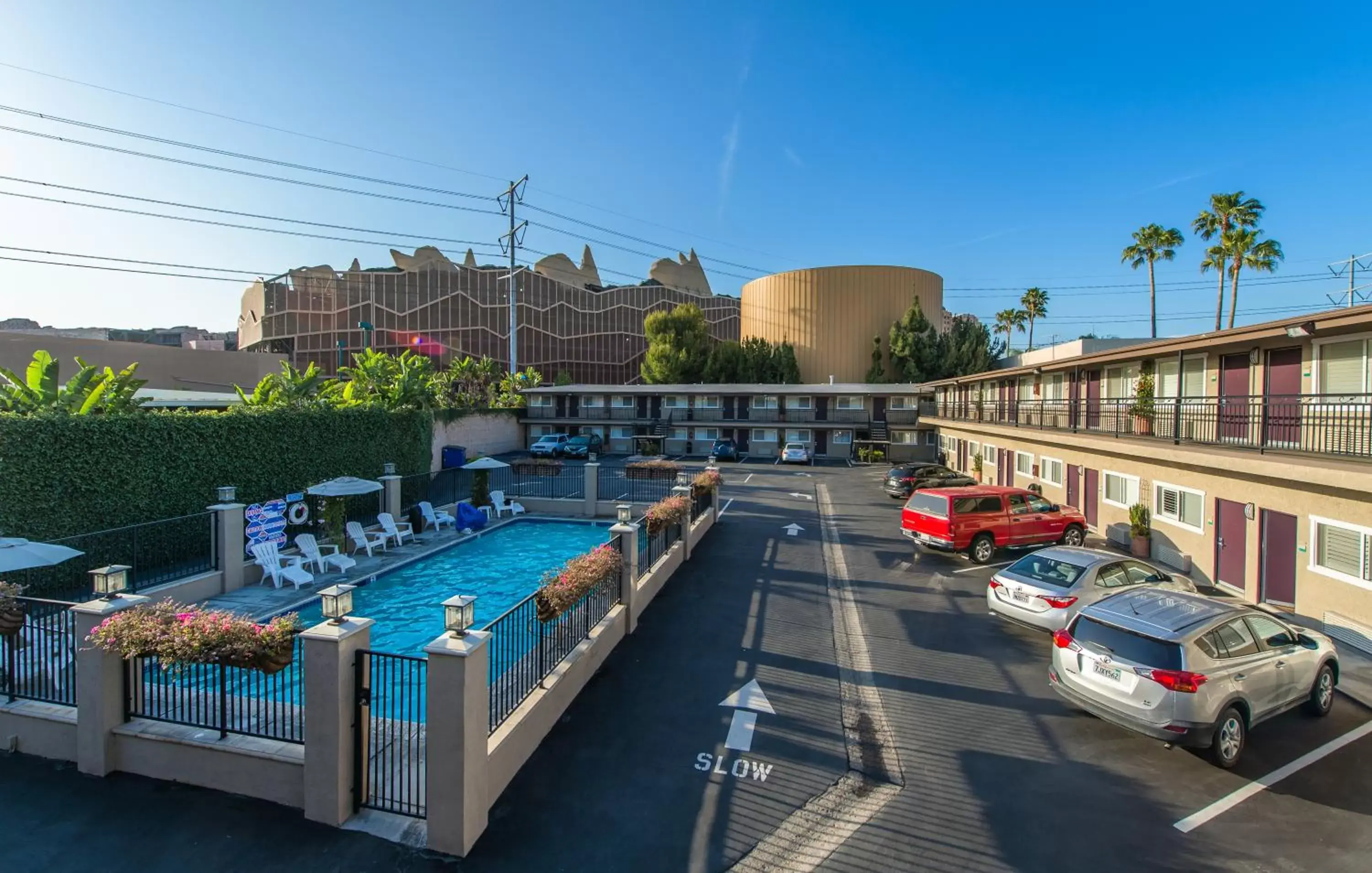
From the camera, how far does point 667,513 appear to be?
1351 centimetres

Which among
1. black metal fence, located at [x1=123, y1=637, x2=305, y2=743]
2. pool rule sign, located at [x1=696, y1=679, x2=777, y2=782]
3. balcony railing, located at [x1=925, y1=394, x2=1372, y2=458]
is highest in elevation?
balcony railing, located at [x1=925, y1=394, x2=1372, y2=458]

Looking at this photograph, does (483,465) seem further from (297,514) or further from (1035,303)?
(1035,303)

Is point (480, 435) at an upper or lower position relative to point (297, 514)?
upper

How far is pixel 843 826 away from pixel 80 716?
8118mm

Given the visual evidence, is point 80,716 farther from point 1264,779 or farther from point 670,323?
point 670,323

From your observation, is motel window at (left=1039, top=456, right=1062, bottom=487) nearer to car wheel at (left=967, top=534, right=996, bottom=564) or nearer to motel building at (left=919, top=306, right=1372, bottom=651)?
motel building at (left=919, top=306, right=1372, bottom=651)

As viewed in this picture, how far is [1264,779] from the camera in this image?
642 centimetres

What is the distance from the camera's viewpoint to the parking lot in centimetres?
518

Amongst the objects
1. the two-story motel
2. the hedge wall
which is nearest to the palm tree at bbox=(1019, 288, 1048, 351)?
the two-story motel

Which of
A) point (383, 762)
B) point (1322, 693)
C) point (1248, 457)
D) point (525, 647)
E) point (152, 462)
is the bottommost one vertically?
point (1322, 693)

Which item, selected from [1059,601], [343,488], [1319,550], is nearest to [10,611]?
[343,488]

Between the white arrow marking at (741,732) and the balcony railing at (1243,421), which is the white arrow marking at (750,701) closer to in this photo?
the white arrow marking at (741,732)

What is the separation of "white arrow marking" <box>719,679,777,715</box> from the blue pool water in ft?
16.6

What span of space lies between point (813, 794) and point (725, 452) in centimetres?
3562
